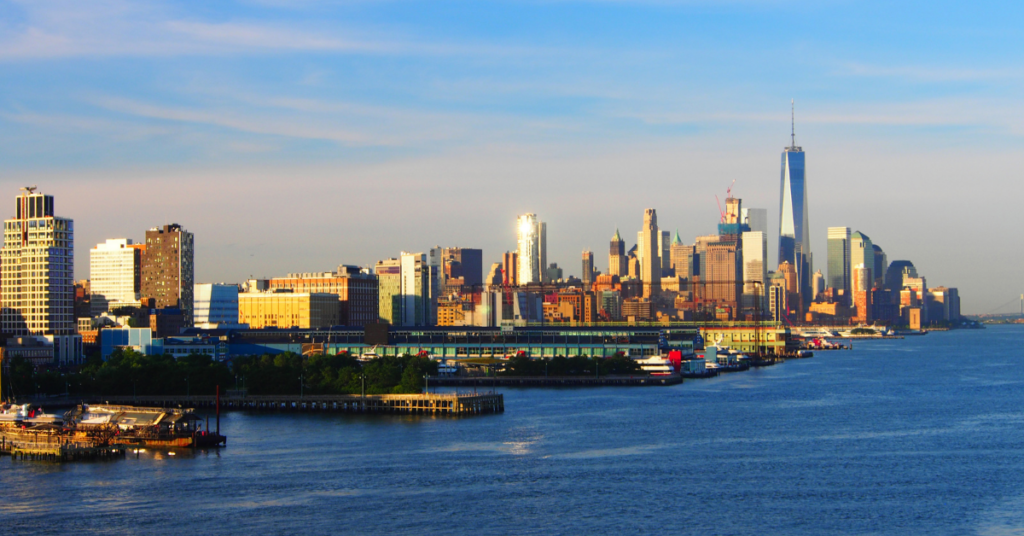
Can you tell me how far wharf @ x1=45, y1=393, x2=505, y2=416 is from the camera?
86938 millimetres

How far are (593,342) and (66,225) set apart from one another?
63.5m

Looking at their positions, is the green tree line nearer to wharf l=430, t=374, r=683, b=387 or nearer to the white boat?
wharf l=430, t=374, r=683, b=387

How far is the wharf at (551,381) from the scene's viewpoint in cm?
11919

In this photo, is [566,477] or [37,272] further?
[37,272]

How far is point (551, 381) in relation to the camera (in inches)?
4705

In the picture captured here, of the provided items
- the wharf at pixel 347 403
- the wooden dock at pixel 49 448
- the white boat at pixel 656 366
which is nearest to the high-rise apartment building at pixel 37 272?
the wharf at pixel 347 403

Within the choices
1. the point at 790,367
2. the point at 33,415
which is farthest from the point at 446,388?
the point at 790,367

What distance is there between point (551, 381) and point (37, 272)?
61.6 metres

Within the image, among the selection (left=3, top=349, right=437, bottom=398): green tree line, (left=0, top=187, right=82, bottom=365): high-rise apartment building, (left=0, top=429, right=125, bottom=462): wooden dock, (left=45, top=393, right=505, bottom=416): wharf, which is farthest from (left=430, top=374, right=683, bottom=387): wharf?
(left=0, top=429, right=125, bottom=462): wooden dock

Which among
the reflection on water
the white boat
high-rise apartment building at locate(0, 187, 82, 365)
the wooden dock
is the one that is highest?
high-rise apartment building at locate(0, 187, 82, 365)

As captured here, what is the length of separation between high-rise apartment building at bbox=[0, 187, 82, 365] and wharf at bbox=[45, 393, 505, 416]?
44174 mm

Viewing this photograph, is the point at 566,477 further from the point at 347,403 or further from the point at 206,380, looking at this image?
the point at 206,380

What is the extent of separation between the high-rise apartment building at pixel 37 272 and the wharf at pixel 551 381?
45.0 m

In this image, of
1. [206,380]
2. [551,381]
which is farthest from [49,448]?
[551,381]
